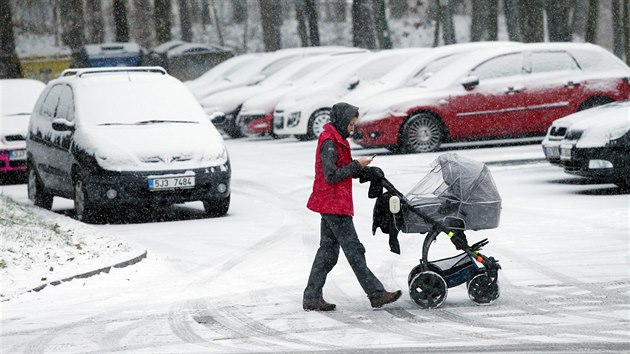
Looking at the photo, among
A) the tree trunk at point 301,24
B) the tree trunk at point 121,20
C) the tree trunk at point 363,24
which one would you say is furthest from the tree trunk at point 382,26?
the tree trunk at point 301,24

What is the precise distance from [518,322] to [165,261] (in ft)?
13.7

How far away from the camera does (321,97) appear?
964 inches

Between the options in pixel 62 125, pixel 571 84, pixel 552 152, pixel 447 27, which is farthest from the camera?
pixel 447 27

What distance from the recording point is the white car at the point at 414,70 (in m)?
21.7

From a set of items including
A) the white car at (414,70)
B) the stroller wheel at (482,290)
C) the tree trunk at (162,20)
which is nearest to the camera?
the stroller wheel at (482,290)

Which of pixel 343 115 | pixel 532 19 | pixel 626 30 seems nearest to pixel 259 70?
pixel 532 19

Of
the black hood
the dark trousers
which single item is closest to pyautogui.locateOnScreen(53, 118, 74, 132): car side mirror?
the dark trousers

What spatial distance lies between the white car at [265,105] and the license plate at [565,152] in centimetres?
1131

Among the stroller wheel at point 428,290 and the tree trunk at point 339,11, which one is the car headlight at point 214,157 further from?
the tree trunk at point 339,11

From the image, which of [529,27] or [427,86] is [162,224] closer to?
[427,86]

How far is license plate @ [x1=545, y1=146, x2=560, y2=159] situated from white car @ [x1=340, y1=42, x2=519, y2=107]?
6117 mm

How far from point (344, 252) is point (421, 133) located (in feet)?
39.6

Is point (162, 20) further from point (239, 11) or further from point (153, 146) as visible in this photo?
point (239, 11)

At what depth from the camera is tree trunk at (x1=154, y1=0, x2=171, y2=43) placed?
44875mm
